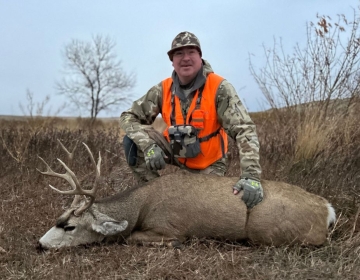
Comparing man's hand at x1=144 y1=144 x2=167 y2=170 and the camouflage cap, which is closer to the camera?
man's hand at x1=144 y1=144 x2=167 y2=170

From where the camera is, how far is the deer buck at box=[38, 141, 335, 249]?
3.73 metres

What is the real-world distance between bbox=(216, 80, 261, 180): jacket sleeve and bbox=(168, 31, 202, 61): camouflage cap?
0.48m

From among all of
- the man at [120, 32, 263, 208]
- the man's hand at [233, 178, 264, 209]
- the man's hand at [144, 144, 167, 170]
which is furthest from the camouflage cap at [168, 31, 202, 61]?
the man's hand at [233, 178, 264, 209]

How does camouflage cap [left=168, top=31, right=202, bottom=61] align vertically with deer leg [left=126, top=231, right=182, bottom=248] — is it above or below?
above

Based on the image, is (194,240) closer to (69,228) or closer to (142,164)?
(69,228)

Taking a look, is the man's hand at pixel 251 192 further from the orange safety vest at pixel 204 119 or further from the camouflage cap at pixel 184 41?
the camouflage cap at pixel 184 41

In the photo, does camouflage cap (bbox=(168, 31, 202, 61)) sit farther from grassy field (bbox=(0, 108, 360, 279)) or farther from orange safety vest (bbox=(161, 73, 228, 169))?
grassy field (bbox=(0, 108, 360, 279))

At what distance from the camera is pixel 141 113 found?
494cm

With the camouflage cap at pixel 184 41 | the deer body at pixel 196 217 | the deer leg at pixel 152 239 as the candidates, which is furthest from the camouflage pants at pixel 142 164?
the camouflage cap at pixel 184 41

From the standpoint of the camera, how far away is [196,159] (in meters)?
4.68

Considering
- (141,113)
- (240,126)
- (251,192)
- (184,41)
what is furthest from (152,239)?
(184,41)

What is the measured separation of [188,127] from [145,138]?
0.43 metres

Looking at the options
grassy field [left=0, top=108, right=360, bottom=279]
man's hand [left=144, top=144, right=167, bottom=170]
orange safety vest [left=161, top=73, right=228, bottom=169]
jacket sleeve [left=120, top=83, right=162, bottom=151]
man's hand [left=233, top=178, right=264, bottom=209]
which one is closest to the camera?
grassy field [left=0, top=108, right=360, bottom=279]

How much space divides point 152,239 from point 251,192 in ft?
2.90
